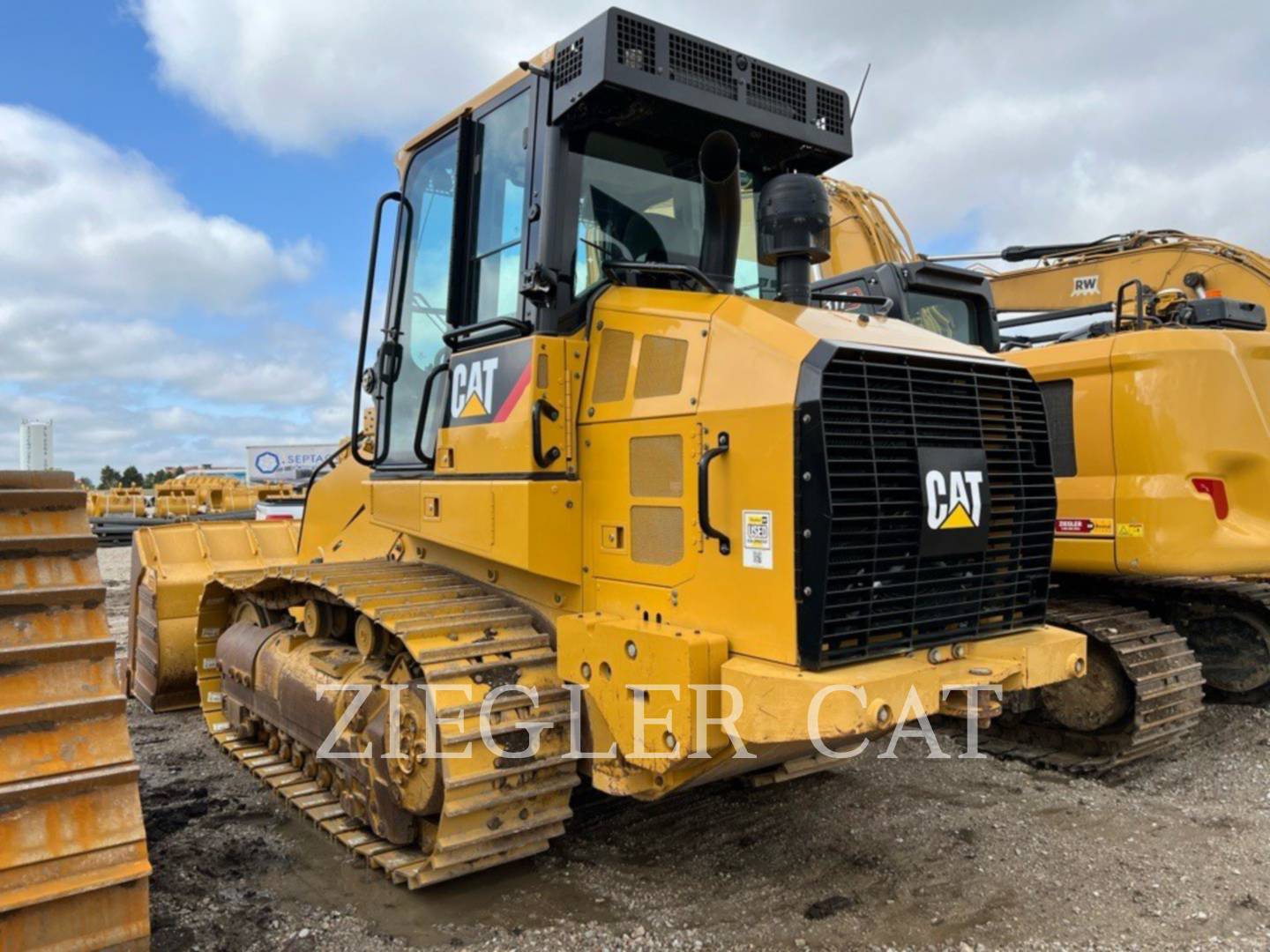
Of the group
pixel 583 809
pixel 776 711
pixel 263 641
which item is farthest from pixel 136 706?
pixel 776 711

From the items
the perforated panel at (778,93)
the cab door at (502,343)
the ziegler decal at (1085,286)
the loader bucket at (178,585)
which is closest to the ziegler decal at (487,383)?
the cab door at (502,343)

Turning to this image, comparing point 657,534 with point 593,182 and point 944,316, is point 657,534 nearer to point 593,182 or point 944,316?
point 593,182

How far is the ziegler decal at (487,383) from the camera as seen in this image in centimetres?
383

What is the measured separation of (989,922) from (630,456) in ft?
7.37

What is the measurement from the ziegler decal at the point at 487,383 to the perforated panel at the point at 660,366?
474 millimetres

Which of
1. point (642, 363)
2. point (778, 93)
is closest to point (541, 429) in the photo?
point (642, 363)

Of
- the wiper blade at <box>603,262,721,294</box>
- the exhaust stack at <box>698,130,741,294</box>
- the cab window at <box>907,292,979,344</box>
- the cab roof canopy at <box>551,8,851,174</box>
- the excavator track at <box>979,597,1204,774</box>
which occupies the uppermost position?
the cab roof canopy at <box>551,8,851,174</box>

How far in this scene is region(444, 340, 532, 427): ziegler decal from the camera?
3826 mm

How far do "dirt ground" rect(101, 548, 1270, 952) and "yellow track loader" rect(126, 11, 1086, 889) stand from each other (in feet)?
0.94

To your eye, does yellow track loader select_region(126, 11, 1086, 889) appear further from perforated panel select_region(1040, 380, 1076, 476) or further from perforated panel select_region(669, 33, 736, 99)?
perforated panel select_region(1040, 380, 1076, 476)

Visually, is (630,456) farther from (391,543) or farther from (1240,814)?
(1240,814)

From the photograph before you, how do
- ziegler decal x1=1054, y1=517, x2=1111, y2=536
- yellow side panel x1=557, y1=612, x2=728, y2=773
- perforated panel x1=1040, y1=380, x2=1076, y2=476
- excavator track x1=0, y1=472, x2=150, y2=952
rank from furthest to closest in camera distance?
perforated panel x1=1040, y1=380, x2=1076, y2=476 < ziegler decal x1=1054, y1=517, x2=1111, y2=536 < yellow side panel x1=557, y1=612, x2=728, y2=773 < excavator track x1=0, y1=472, x2=150, y2=952

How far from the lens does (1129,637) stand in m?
5.47

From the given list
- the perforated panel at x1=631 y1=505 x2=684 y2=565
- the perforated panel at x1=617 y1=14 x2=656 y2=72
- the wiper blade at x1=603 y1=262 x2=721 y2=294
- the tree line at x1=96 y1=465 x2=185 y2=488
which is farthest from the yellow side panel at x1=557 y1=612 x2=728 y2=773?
the tree line at x1=96 y1=465 x2=185 y2=488
